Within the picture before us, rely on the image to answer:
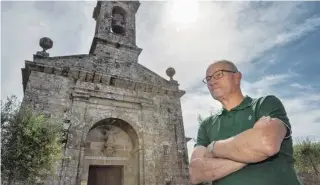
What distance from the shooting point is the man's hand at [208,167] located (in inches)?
59.7

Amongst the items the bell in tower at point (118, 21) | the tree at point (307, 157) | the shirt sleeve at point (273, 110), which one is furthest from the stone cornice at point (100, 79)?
the tree at point (307, 157)

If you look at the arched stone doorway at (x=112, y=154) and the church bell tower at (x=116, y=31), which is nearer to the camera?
the arched stone doorway at (x=112, y=154)

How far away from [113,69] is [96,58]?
3.47 feet

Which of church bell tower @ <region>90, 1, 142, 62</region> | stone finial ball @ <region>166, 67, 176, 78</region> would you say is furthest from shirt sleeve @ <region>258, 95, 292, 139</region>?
stone finial ball @ <region>166, 67, 176, 78</region>

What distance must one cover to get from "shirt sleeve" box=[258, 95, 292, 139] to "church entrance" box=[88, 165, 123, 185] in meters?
9.40

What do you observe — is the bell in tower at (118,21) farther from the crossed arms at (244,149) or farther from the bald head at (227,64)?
the crossed arms at (244,149)

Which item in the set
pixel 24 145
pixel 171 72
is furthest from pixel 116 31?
pixel 24 145

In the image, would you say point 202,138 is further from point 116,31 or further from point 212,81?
point 116,31

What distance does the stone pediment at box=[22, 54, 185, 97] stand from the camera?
9875 millimetres

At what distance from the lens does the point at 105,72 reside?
11.1 metres

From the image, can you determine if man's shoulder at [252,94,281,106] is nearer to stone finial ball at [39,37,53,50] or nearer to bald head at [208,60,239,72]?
bald head at [208,60,239,72]

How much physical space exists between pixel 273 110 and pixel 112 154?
30.8 feet

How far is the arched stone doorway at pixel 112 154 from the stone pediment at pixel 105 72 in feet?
6.89

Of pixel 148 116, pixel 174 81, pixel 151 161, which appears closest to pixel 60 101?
pixel 148 116
